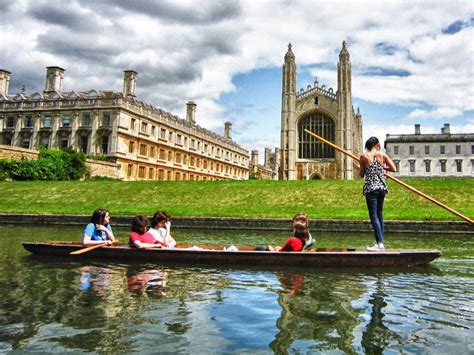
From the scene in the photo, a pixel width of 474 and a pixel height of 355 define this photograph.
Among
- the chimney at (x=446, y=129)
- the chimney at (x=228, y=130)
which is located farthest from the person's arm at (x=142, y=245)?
the chimney at (x=446, y=129)

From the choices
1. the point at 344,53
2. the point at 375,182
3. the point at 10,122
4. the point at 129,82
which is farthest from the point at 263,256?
the point at 344,53

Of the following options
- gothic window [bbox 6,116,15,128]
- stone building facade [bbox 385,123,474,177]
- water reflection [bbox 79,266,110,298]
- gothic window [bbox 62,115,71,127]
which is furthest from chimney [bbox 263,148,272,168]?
water reflection [bbox 79,266,110,298]

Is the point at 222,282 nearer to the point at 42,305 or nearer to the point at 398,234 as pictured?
the point at 42,305

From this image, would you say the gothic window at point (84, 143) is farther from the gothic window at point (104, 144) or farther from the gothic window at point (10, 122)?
the gothic window at point (10, 122)

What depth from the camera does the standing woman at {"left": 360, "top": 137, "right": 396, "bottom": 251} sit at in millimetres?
8805

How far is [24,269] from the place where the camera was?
8.07 meters

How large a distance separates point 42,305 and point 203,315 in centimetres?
225

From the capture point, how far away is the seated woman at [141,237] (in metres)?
9.18

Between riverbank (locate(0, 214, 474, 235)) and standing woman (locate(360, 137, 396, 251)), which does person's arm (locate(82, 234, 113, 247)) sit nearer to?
standing woman (locate(360, 137, 396, 251))

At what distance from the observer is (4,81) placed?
182 ft

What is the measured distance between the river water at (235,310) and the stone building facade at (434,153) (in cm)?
7385

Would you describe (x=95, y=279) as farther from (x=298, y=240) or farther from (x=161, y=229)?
(x=298, y=240)

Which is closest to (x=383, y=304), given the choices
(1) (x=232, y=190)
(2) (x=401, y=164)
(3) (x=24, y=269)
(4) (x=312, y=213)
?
(3) (x=24, y=269)

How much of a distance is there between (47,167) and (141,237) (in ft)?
112
